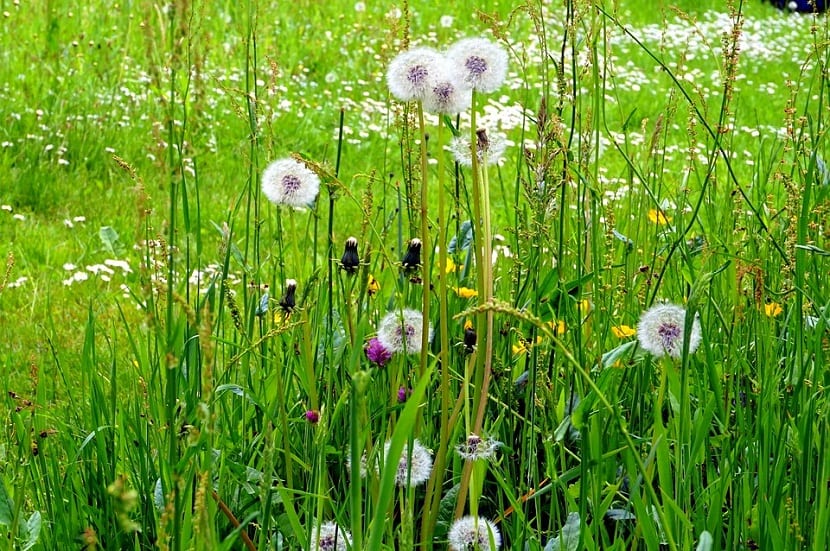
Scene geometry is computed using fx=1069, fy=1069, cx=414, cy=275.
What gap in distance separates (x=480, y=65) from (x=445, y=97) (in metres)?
0.07

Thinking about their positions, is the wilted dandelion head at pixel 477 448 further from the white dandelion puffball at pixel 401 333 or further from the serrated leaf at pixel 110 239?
the serrated leaf at pixel 110 239

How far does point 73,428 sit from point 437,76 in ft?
3.07

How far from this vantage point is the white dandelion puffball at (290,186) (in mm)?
1634

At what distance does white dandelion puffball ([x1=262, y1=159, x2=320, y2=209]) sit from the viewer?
5.36 feet

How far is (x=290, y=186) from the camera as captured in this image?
1.65 m

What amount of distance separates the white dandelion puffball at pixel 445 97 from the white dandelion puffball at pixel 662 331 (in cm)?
40

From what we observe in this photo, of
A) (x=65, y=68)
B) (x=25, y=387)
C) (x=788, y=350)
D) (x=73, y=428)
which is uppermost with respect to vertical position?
(x=65, y=68)

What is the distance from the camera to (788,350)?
1918mm

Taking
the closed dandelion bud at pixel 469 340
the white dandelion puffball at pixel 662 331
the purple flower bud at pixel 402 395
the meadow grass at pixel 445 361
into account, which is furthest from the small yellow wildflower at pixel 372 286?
the white dandelion puffball at pixel 662 331

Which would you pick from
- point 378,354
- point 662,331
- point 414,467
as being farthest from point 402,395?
point 662,331

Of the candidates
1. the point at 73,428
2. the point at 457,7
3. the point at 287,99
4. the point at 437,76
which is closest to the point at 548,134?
the point at 437,76

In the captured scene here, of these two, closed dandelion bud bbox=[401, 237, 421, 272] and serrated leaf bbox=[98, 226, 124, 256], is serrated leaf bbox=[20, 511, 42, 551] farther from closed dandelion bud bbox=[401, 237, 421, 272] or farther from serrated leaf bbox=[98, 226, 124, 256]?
closed dandelion bud bbox=[401, 237, 421, 272]

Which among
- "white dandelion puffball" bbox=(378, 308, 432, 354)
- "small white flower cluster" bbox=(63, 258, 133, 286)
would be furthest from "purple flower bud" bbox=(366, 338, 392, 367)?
"small white flower cluster" bbox=(63, 258, 133, 286)

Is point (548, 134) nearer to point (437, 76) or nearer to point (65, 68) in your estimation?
point (437, 76)
